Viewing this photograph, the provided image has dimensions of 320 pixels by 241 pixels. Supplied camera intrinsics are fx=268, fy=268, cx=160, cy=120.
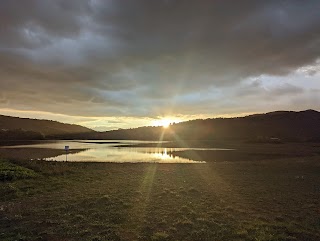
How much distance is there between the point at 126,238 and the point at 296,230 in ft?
23.8

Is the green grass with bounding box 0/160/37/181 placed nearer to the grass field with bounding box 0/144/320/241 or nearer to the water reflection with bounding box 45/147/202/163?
the grass field with bounding box 0/144/320/241

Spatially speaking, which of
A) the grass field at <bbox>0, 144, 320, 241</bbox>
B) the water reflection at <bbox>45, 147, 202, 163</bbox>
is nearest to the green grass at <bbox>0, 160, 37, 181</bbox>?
the grass field at <bbox>0, 144, 320, 241</bbox>

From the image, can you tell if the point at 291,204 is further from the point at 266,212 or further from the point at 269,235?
the point at 269,235

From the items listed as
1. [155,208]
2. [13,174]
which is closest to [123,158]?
[13,174]

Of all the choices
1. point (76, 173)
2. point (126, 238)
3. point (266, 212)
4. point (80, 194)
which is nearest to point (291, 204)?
point (266, 212)

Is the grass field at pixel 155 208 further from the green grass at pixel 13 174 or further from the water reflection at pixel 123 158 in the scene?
the water reflection at pixel 123 158

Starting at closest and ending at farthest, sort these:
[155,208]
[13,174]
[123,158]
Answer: [155,208]
[13,174]
[123,158]

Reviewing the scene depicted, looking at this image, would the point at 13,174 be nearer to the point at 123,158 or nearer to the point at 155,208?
the point at 155,208

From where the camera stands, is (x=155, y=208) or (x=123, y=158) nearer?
(x=155, y=208)

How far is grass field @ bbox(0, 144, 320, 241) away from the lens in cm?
1120

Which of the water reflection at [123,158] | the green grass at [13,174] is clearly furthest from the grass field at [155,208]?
the water reflection at [123,158]

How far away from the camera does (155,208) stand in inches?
594

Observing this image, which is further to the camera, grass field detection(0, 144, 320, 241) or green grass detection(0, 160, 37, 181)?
green grass detection(0, 160, 37, 181)

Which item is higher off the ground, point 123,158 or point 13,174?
point 13,174
